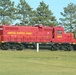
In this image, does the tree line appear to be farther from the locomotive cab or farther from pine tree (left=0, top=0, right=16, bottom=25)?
the locomotive cab

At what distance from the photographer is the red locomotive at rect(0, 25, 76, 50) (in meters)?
49.1

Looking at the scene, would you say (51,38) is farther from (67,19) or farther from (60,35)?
(67,19)

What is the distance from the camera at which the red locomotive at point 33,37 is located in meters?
49.1

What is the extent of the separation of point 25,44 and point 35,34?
235 centimetres

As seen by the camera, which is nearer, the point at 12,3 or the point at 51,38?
the point at 51,38

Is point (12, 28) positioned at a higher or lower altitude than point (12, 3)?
lower

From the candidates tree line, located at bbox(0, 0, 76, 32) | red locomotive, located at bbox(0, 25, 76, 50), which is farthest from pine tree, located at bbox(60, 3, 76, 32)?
red locomotive, located at bbox(0, 25, 76, 50)

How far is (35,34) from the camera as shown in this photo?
167 feet

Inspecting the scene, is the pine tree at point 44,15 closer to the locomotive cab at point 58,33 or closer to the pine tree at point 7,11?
the pine tree at point 7,11
